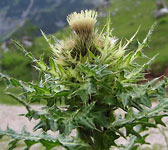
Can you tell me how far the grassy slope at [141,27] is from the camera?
17747mm

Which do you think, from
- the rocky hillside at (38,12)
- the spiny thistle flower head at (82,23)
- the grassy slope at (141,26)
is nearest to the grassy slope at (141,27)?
the grassy slope at (141,26)

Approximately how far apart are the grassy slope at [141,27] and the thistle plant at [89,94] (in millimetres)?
9092

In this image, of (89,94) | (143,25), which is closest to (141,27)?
(143,25)

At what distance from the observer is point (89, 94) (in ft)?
6.98

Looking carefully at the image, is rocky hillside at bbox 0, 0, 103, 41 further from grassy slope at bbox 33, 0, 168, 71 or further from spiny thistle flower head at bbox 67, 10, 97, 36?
spiny thistle flower head at bbox 67, 10, 97, 36

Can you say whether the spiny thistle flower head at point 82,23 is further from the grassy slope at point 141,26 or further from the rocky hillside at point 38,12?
the rocky hillside at point 38,12

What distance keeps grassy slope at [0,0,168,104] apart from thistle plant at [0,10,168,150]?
29.8 feet

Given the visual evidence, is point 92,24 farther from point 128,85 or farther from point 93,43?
point 128,85

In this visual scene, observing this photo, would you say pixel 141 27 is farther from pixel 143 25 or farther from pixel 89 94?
pixel 89 94

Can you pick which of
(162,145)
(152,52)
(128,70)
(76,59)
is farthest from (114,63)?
(152,52)

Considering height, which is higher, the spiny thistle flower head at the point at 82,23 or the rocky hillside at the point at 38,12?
the rocky hillside at the point at 38,12

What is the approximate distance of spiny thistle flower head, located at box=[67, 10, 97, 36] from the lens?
2387 mm

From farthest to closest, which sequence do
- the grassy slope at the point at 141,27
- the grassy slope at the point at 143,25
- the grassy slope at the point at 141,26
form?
1. the grassy slope at the point at 141,26
2. the grassy slope at the point at 143,25
3. the grassy slope at the point at 141,27

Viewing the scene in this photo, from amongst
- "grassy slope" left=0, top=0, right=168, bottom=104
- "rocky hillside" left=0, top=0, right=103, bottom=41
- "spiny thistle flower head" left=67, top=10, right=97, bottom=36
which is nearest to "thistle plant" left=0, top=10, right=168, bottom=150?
"spiny thistle flower head" left=67, top=10, right=97, bottom=36
